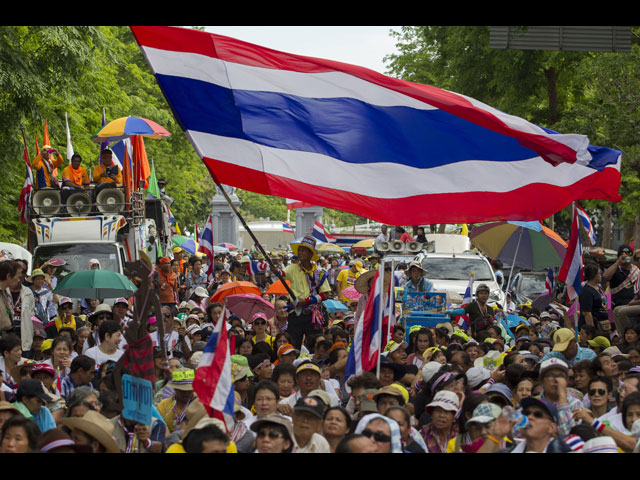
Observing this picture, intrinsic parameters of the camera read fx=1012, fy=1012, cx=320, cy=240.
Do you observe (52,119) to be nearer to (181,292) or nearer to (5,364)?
(181,292)

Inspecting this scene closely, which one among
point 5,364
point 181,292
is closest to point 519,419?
point 5,364

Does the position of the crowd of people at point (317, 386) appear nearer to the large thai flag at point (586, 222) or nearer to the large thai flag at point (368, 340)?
the large thai flag at point (368, 340)

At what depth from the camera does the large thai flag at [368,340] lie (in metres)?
9.07

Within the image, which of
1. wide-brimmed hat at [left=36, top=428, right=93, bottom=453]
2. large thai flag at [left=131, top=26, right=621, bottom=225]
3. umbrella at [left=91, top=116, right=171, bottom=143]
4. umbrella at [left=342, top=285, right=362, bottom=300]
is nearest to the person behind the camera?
wide-brimmed hat at [left=36, top=428, right=93, bottom=453]

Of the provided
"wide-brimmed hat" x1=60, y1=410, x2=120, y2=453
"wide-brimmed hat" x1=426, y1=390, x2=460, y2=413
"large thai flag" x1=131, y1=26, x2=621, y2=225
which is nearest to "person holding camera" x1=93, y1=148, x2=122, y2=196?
"large thai flag" x1=131, y1=26, x2=621, y2=225

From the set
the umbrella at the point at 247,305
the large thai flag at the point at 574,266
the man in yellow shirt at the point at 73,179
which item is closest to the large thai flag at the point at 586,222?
the large thai flag at the point at 574,266

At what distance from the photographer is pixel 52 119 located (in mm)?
23766

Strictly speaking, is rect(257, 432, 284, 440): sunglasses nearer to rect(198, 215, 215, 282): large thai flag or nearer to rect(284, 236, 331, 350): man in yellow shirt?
rect(284, 236, 331, 350): man in yellow shirt

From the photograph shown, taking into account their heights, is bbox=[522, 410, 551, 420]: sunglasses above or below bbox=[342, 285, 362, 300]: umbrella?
below

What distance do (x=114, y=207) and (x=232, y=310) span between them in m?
5.45

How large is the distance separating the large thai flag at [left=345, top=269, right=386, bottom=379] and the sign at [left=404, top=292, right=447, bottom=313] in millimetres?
5746

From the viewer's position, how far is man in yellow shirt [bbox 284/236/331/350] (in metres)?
12.5

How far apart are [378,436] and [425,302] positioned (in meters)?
8.81

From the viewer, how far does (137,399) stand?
6.95 meters
